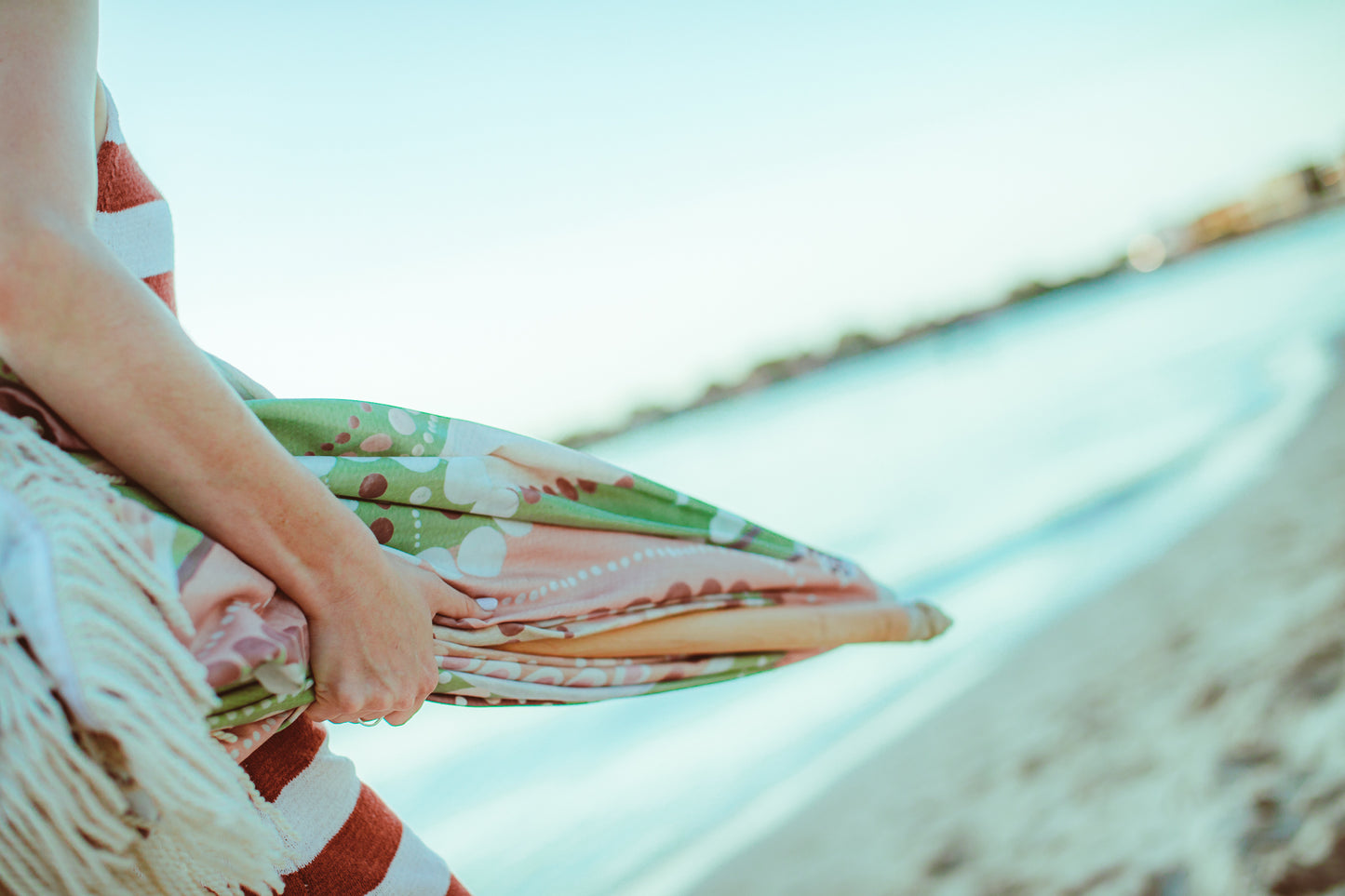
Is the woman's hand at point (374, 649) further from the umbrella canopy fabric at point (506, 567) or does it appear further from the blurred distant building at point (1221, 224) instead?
the blurred distant building at point (1221, 224)

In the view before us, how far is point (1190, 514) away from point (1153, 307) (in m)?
24.9

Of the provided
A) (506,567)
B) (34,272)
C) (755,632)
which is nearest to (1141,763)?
(755,632)

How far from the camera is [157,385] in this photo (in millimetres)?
741

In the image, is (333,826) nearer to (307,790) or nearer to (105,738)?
(307,790)

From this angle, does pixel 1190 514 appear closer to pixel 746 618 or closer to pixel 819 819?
pixel 819 819

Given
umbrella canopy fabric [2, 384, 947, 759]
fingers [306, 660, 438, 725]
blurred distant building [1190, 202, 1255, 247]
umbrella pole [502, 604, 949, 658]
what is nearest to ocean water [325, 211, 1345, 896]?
umbrella pole [502, 604, 949, 658]

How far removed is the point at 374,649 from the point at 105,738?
10.8 inches

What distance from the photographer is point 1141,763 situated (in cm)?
255

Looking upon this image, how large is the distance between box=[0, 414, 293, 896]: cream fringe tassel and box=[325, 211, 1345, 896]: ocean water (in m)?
2.85

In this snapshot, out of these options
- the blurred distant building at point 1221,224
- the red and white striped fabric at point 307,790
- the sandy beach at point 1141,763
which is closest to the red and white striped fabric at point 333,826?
the red and white striped fabric at point 307,790

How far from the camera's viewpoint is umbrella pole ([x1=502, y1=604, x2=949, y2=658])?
1.23 meters

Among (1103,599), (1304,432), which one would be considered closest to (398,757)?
(1103,599)

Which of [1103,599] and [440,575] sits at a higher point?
[440,575]

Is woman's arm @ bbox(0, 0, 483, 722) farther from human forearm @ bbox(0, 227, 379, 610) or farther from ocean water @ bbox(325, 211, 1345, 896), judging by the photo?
ocean water @ bbox(325, 211, 1345, 896)
